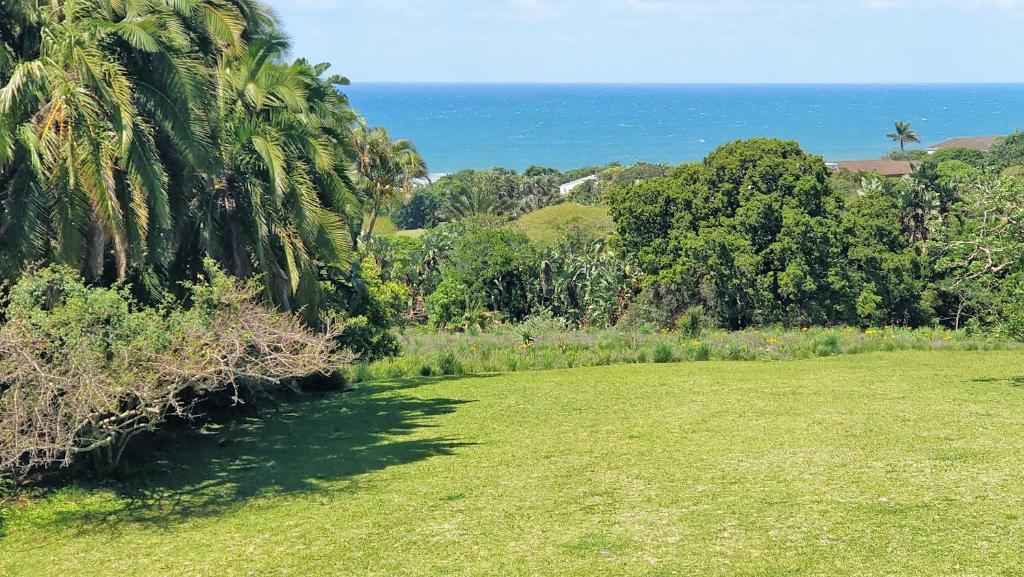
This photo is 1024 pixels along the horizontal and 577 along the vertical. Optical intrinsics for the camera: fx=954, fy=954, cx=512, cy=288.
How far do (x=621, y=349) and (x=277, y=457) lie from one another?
15.3m

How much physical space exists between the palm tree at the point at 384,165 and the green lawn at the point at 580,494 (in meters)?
20.9

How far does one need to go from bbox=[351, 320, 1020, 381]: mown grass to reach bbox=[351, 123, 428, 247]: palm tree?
11.6m

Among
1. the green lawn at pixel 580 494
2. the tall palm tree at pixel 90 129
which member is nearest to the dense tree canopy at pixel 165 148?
the tall palm tree at pixel 90 129

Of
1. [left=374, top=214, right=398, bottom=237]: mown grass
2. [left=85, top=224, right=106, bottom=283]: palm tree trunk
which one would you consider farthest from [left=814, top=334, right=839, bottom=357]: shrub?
[left=374, top=214, right=398, bottom=237]: mown grass

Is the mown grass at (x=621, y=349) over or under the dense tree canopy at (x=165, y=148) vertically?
under

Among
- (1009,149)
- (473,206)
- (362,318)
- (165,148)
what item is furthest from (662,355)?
(1009,149)

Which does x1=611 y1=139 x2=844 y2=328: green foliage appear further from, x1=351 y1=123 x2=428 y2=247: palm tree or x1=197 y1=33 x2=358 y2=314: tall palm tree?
x1=197 y1=33 x2=358 y2=314: tall palm tree

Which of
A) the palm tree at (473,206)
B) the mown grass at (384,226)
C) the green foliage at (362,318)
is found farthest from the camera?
the mown grass at (384,226)

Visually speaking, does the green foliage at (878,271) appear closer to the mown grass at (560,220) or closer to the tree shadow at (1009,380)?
the tree shadow at (1009,380)

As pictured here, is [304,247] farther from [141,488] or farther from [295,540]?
[295,540]

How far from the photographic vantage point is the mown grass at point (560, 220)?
65.9 meters

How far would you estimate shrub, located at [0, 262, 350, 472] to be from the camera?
12.3m

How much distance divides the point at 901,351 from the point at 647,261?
1554cm

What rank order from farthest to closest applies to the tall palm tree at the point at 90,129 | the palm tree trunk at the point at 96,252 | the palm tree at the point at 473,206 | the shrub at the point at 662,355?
the palm tree at the point at 473,206 < the shrub at the point at 662,355 < the palm tree trunk at the point at 96,252 < the tall palm tree at the point at 90,129
